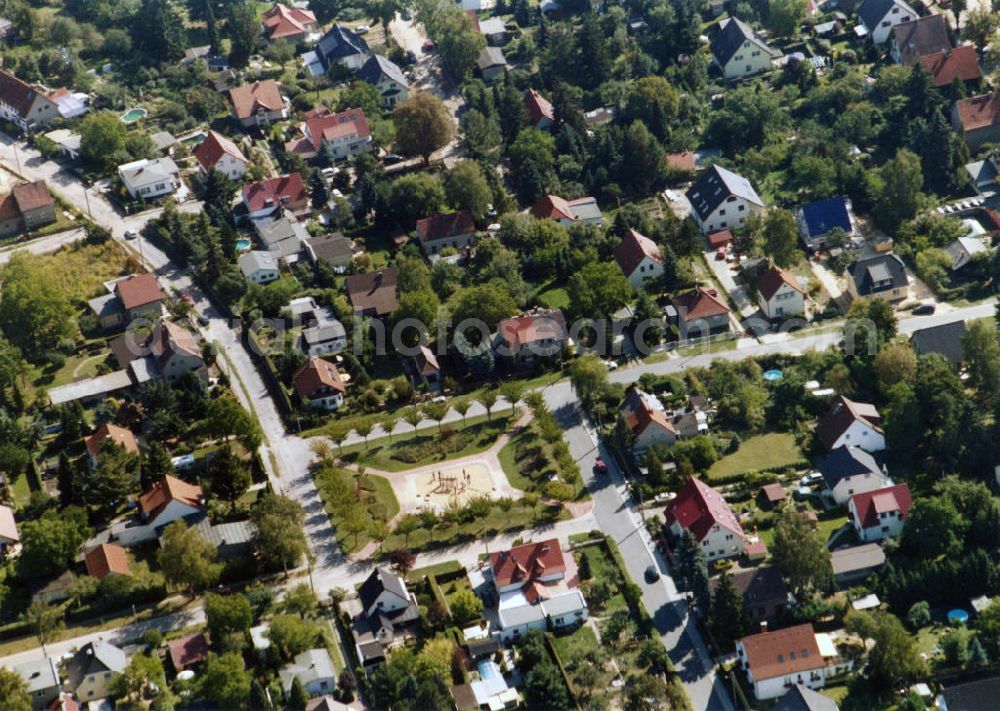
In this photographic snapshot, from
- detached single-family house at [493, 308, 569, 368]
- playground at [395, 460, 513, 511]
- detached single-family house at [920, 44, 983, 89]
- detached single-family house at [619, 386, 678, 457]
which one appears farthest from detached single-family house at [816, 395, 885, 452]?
detached single-family house at [920, 44, 983, 89]

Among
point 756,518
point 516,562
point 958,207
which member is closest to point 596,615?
point 516,562

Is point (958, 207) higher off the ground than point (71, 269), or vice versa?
point (71, 269)

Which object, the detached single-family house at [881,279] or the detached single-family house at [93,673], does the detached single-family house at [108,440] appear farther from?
Result: the detached single-family house at [881,279]

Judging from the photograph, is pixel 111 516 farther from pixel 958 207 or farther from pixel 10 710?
pixel 958 207

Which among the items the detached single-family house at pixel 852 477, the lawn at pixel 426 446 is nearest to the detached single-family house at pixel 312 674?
the lawn at pixel 426 446

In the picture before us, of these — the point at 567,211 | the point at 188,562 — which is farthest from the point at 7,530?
the point at 567,211

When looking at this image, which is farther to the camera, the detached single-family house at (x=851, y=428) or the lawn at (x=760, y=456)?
the lawn at (x=760, y=456)
